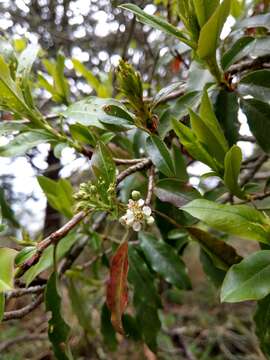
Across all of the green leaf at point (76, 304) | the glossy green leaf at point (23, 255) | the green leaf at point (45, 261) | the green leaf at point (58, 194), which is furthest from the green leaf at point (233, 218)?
the green leaf at point (76, 304)

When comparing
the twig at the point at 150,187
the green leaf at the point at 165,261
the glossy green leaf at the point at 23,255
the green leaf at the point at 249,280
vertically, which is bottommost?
the green leaf at the point at 165,261

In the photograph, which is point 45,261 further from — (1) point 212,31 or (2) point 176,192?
(1) point 212,31

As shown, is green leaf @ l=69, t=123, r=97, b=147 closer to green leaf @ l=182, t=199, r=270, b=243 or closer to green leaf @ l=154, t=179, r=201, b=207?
green leaf @ l=154, t=179, r=201, b=207

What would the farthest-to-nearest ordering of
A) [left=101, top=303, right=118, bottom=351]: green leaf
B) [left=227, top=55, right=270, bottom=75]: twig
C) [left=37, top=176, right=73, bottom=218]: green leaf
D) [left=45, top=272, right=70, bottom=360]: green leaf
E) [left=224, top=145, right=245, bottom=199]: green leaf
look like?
[left=101, top=303, right=118, bottom=351]: green leaf, [left=37, top=176, right=73, bottom=218]: green leaf, [left=227, top=55, right=270, bottom=75]: twig, [left=45, top=272, right=70, bottom=360]: green leaf, [left=224, top=145, right=245, bottom=199]: green leaf

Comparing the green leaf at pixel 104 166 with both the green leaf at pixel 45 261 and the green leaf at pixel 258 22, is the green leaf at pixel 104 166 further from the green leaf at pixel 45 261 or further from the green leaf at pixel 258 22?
the green leaf at pixel 258 22

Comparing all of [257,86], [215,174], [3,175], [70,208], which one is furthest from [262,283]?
[3,175]

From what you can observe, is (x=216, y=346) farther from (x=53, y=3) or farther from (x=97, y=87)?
(x=53, y=3)

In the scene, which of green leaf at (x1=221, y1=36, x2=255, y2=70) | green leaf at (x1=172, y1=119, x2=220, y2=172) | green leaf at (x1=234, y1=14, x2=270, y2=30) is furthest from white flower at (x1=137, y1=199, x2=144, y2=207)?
green leaf at (x1=234, y1=14, x2=270, y2=30)
